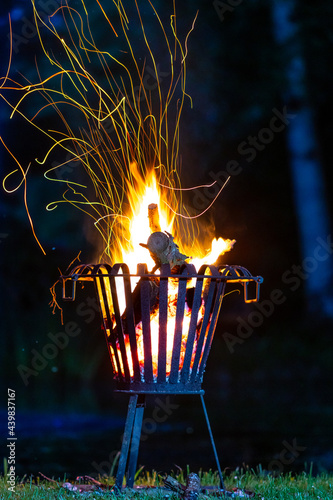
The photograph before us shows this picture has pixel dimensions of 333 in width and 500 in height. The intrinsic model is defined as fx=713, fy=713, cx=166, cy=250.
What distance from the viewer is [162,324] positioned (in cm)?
322

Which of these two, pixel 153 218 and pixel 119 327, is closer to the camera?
pixel 119 327

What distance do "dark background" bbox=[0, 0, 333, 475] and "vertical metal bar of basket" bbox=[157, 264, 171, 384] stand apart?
3873mm

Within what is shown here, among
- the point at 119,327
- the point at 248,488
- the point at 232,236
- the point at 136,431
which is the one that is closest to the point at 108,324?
the point at 119,327

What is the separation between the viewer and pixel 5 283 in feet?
25.6

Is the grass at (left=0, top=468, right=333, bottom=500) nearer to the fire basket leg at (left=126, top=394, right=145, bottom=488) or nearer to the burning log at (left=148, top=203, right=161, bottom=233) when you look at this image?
the fire basket leg at (left=126, top=394, right=145, bottom=488)

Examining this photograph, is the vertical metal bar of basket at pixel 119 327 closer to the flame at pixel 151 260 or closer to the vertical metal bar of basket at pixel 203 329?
the flame at pixel 151 260

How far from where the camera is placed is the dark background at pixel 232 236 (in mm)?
7453

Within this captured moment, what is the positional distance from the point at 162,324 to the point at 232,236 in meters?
4.91

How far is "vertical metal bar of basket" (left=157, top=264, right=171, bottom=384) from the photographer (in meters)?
3.19

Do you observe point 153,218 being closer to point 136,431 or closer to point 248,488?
point 136,431

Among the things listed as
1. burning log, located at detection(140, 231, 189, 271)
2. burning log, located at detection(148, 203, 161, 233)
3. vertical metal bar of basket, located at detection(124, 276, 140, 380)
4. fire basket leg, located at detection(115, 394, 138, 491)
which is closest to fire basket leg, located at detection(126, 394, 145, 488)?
fire basket leg, located at detection(115, 394, 138, 491)

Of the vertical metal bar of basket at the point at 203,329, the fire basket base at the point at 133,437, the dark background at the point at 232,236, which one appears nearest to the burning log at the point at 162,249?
the vertical metal bar of basket at the point at 203,329

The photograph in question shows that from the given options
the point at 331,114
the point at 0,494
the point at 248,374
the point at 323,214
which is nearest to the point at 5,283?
the point at 248,374

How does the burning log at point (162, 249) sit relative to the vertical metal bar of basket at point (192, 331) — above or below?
above
